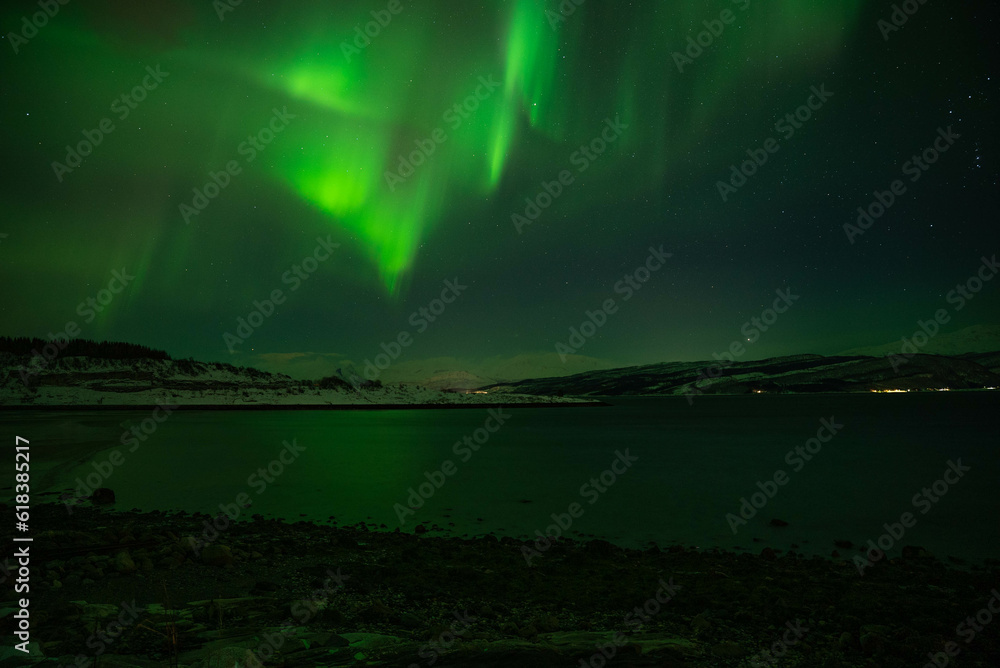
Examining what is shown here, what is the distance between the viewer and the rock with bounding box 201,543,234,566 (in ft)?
30.6

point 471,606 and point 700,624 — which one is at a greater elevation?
point 471,606

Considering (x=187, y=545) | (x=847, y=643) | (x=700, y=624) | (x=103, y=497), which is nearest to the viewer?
(x=847, y=643)

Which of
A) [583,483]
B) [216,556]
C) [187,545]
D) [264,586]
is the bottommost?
[264,586]

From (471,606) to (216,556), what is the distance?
478cm

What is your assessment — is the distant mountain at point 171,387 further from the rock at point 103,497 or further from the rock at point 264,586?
the rock at point 264,586

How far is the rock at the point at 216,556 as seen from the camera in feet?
30.6

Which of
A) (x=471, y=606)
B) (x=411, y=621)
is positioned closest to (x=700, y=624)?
(x=471, y=606)

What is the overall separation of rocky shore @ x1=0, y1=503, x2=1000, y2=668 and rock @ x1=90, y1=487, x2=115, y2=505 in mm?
6533

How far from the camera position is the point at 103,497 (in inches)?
665

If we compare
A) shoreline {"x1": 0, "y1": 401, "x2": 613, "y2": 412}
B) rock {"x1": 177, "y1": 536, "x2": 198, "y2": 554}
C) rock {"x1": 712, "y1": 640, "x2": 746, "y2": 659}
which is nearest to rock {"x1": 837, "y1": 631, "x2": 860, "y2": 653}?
Answer: rock {"x1": 712, "y1": 640, "x2": 746, "y2": 659}

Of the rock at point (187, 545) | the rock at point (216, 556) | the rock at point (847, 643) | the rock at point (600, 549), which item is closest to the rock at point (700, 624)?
the rock at point (847, 643)

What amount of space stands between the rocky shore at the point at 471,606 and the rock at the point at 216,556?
0.03 m

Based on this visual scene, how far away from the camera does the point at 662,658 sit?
19.6 feet

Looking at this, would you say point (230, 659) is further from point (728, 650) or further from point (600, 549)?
point (600, 549)
